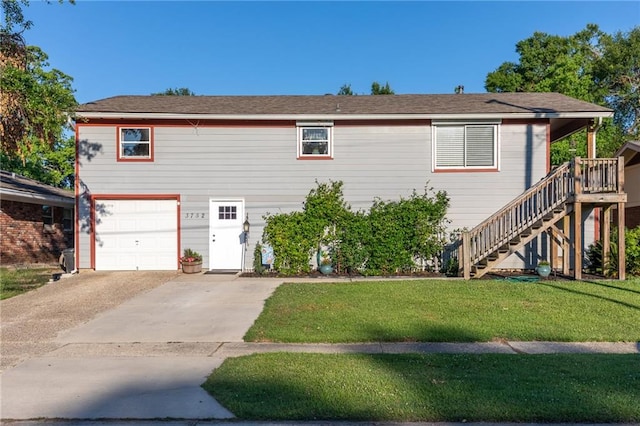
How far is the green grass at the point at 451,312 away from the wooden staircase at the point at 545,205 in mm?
1092

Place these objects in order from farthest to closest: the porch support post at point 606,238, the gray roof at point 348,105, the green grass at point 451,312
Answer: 1. the gray roof at point 348,105
2. the porch support post at point 606,238
3. the green grass at point 451,312

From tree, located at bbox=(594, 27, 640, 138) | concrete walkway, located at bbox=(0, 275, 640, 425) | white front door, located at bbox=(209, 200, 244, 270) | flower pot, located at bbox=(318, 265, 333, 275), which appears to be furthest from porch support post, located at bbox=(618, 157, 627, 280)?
tree, located at bbox=(594, 27, 640, 138)

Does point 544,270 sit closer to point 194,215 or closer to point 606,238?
point 606,238

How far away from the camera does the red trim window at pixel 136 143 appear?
13.7m

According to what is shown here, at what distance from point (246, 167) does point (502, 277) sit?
819 centimetres

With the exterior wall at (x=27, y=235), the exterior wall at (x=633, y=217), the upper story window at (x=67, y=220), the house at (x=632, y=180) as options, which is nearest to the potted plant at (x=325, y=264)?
the exterior wall at (x=27, y=235)

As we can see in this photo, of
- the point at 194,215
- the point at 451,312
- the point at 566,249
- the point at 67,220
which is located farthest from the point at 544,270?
the point at 67,220

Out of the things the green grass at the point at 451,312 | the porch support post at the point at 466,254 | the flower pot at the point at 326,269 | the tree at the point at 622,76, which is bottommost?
the green grass at the point at 451,312

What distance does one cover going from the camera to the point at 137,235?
13.8 meters

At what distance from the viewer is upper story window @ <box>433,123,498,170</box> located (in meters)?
13.6

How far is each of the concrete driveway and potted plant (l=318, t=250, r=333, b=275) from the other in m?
3.25

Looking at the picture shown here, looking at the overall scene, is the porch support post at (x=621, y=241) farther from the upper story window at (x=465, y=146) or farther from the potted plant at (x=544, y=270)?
the upper story window at (x=465, y=146)

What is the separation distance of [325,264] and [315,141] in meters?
3.85

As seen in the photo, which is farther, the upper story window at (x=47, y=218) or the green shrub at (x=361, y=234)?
the upper story window at (x=47, y=218)
